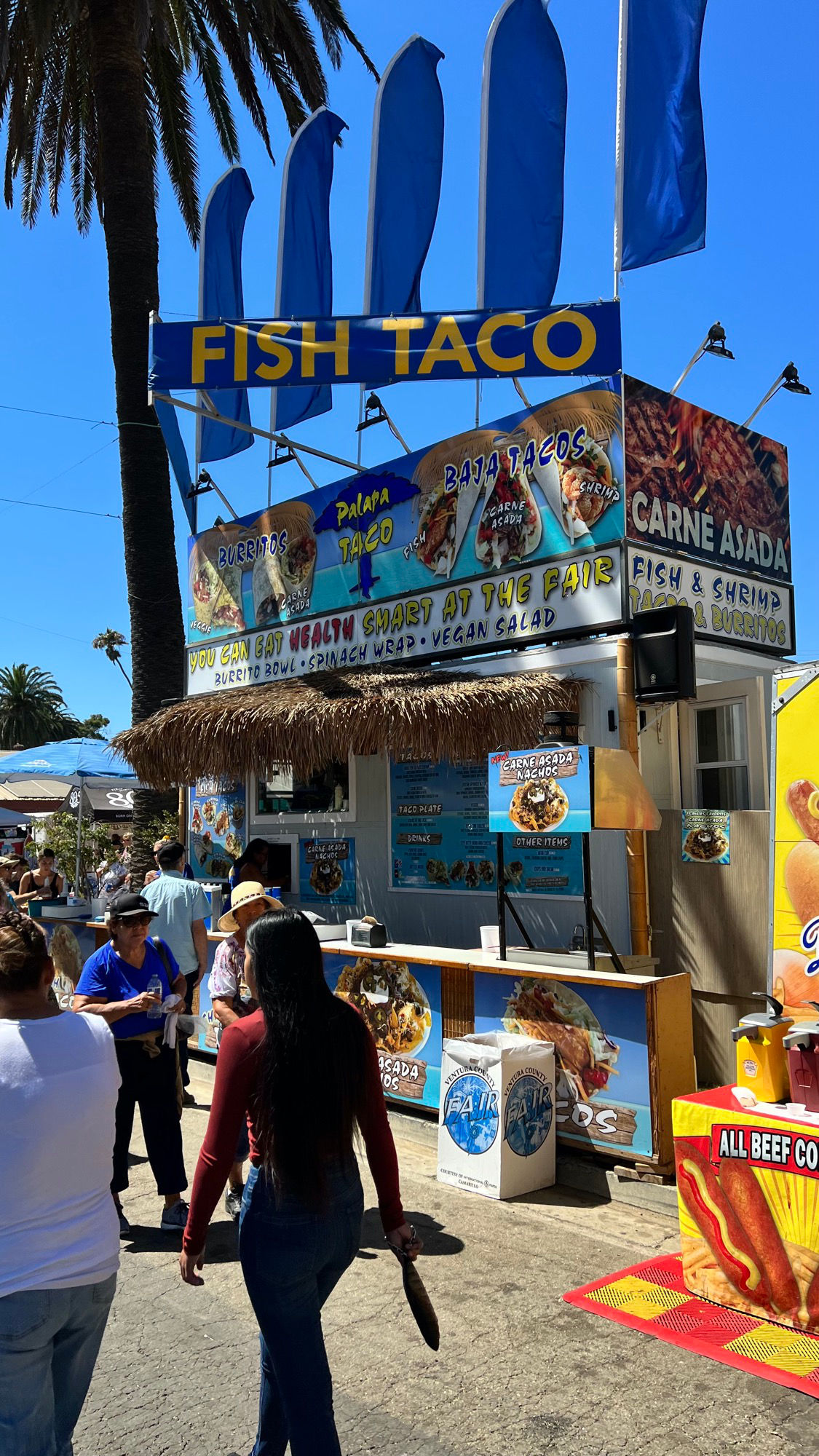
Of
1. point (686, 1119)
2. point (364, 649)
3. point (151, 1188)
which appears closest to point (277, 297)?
point (364, 649)

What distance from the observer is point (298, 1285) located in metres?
2.62

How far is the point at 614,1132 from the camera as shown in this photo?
6070 mm

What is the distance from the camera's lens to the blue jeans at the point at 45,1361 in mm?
2465

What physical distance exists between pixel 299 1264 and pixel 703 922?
5.40 m

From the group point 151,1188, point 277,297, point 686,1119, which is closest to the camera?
point 686,1119

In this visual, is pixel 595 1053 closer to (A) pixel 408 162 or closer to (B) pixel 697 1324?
(B) pixel 697 1324

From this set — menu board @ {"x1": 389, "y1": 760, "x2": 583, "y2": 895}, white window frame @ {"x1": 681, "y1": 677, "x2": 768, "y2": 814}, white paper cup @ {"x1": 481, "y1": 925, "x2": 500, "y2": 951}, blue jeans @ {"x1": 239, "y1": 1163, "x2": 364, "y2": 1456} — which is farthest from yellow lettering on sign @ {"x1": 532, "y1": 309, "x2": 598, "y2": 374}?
blue jeans @ {"x1": 239, "y1": 1163, "x2": 364, "y2": 1456}

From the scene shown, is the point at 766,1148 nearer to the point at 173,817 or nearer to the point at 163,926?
the point at 163,926

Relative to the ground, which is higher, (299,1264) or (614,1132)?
(299,1264)

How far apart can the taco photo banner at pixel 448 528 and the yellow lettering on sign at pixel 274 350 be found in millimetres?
1482

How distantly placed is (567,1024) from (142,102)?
1296cm

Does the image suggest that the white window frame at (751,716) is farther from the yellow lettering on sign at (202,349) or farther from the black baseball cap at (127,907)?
the yellow lettering on sign at (202,349)

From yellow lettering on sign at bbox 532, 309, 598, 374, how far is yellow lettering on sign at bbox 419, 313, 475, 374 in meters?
0.63

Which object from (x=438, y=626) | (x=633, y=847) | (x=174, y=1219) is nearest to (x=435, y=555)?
(x=438, y=626)
